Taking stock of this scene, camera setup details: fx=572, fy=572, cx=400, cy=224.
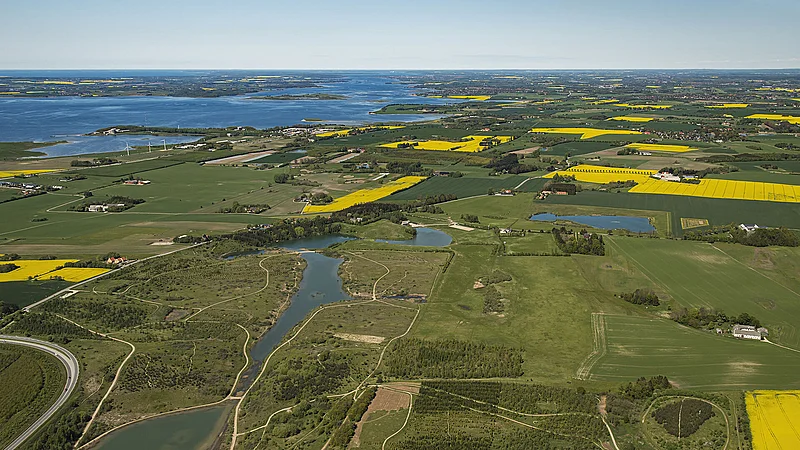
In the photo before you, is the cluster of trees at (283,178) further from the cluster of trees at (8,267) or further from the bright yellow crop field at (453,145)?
the cluster of trees at (8,267)

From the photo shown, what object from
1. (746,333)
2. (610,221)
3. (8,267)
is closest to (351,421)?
(746,333)

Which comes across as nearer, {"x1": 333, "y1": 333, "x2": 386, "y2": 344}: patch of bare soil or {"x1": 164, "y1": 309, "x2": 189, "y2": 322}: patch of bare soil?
{"x1": 333, "y1": 333, "x2": 386, "y2": 344}: patch of bare soil

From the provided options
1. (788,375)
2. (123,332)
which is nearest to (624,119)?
(788,375)

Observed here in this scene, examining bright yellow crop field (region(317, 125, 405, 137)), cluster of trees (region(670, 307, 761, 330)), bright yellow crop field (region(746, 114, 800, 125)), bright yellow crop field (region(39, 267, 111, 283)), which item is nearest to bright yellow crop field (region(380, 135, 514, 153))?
bright yellow crop field (region(317, 125, 405, 137))

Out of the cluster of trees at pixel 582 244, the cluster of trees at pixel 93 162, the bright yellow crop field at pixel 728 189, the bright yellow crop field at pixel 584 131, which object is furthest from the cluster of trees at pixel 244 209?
the bright yellow crop field at pixel 584 131

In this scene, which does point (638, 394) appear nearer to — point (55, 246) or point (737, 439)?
point (737, 439)

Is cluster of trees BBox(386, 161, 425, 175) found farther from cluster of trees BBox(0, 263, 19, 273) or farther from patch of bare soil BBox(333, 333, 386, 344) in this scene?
patch of bare soil BBox(333, 333, 386, 344)
